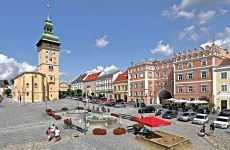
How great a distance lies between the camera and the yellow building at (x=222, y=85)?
5128cm

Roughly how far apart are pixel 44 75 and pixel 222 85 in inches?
2235

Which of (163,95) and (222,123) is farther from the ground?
(163,95)

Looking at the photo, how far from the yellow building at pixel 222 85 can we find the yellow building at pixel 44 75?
52369 millimetres

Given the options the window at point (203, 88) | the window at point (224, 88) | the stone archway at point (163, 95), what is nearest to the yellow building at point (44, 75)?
the stone archway at point (163, 95)

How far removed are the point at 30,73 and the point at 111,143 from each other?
59.9m

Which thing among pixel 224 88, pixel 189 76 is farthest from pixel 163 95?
pixel 224 88

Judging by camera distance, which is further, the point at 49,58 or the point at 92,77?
the point at 92,77

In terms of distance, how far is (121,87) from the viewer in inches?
3482

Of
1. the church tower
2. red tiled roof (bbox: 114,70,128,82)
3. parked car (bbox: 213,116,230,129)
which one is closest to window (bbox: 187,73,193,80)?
parked car (bbox: 213,116,230,129)

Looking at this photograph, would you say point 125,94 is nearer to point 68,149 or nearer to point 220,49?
point 220,49

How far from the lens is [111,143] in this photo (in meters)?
22.3

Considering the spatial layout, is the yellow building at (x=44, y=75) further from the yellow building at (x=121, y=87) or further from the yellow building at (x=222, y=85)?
the yellow building at (x=222, y=85)

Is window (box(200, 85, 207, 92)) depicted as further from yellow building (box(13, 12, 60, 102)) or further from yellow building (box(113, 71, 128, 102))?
yellow building (box(13, 12, 60, 102))

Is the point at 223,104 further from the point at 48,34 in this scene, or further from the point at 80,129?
the point at 48,34
